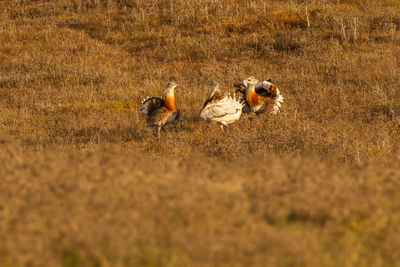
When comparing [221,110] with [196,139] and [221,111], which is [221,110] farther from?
[196,139]

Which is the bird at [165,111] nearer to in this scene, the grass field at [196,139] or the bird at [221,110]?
the grass field at [196,139]

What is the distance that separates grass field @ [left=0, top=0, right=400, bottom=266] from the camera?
307cm

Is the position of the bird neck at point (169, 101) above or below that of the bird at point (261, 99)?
above

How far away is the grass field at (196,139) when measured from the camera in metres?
3.07

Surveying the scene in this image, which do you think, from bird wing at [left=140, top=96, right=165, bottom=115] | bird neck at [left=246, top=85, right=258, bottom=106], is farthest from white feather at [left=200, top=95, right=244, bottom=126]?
bird neck at [left=246, top=85, right=258, bottom=106]

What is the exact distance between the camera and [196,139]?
29.8 feet

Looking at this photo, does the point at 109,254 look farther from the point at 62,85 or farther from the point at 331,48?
the point at 331,48

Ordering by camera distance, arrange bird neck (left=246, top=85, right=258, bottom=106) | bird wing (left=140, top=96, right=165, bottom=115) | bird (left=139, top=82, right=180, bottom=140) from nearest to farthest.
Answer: bird (left=139, top=82, right=180, bottom=140), bird wing (left=140, top=96, right=165, bottom=115), bird neck (left=246, top=85, right=258, bottom=106)

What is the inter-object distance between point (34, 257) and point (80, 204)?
494 millimetres

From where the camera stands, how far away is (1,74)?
50.0 ft

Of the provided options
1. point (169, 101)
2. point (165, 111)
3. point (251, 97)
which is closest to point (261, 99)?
point (251, 97)

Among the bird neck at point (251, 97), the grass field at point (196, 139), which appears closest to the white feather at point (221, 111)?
the grass field at point (196, 139)

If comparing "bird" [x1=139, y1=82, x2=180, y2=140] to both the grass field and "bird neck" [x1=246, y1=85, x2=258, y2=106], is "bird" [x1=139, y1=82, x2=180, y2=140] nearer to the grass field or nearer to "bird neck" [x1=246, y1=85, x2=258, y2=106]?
the grass field

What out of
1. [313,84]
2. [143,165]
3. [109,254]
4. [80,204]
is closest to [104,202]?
[80,204]
